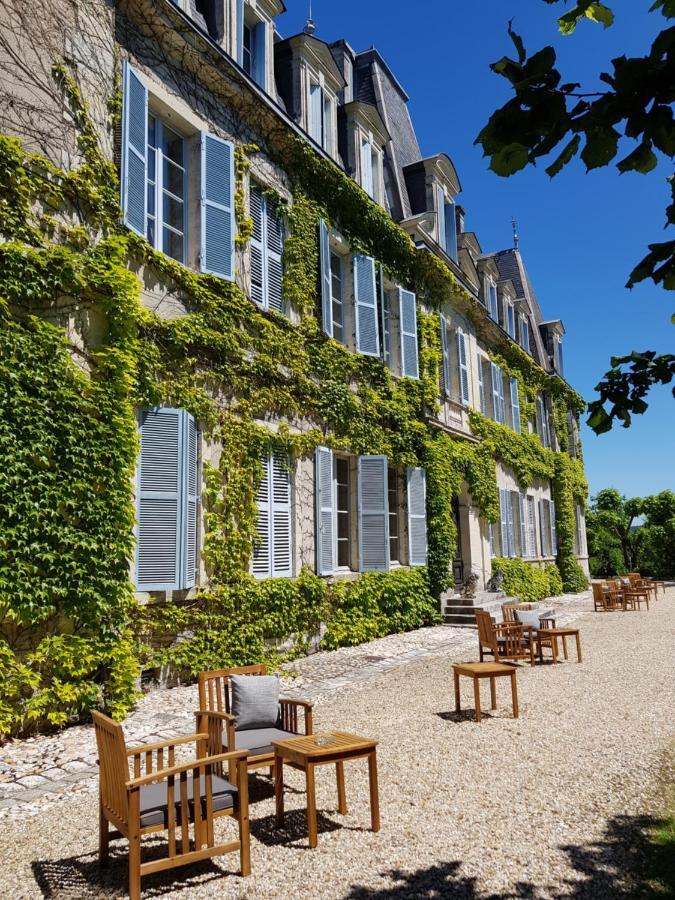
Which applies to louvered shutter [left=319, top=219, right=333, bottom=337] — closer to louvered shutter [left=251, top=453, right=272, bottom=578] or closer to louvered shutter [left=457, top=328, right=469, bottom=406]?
louvered shutter [left=251, top=453, right=272, bottom=578]

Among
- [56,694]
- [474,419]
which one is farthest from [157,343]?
[474,419]

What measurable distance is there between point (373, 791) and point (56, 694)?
329cm

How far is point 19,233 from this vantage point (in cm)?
614

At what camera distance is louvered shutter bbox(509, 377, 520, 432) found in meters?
20.1

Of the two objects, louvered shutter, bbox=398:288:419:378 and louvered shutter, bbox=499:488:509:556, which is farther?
louvered shutter, bbox=499:488:509:556

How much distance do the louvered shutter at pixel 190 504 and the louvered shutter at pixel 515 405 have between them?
13.8m

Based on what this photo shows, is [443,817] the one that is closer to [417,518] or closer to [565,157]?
[565,157]

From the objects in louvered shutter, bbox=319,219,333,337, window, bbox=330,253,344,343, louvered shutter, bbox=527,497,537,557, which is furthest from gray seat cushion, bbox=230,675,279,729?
louvered shutter, bbox=527,497,537,557

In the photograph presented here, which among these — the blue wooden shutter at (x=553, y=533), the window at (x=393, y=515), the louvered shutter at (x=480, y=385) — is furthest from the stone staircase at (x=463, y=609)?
the blue wooden shutter at (x=553, y=533)

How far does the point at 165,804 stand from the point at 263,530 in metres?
5.88

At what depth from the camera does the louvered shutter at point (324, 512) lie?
10102 millimetres

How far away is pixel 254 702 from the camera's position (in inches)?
189

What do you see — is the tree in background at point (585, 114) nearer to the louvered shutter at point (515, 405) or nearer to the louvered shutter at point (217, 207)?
the louvered shutter at point (217, 207)

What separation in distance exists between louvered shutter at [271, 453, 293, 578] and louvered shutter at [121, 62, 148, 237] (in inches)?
141
